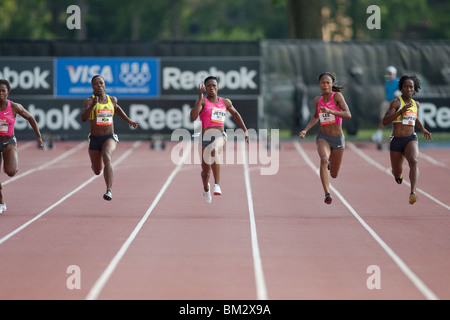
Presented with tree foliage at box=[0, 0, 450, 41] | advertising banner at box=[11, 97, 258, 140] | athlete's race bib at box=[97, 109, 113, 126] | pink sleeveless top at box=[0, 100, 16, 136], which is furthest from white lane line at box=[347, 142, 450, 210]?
tree foliage at box=[0, 0, 450, 41]

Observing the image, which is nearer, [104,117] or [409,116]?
[409,116]

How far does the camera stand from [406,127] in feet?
47.9

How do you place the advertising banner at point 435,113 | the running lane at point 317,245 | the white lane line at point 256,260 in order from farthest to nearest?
the advertising banner at point 435,113
the running lane at point 317,245
the white lane line at point 256,260

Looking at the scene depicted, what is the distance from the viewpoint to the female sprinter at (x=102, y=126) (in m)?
14.6

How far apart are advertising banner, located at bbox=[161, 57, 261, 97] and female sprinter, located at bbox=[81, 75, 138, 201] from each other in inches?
467

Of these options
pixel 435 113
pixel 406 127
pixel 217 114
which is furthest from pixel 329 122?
pixel 435 113

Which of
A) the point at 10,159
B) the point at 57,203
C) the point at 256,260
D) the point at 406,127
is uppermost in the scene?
the point at 406,127

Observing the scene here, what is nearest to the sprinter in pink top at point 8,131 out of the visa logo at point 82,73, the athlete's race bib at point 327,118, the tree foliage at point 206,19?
the athlete's race bib at point 327,118

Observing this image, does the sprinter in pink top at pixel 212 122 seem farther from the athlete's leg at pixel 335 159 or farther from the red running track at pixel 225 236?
the athlete's leg at pixel 335 159

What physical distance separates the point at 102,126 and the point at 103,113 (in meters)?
0.27

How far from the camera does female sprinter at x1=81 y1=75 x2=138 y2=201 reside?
575 inches

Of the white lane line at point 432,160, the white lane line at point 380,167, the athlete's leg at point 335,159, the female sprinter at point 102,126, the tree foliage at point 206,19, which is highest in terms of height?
the tree foliage at point 206,19

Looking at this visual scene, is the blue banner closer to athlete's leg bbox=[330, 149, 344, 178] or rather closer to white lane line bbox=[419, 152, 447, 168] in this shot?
white lane line bbox=[419, 152, 447, 168]

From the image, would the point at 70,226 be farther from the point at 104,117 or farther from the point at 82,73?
the point at 82,73
